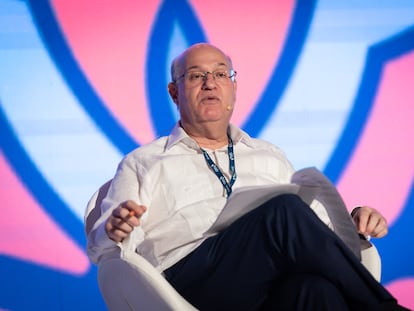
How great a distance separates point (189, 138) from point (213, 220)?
334 millimetres

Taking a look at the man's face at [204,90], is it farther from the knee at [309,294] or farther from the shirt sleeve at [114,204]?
the knee at [309,294]

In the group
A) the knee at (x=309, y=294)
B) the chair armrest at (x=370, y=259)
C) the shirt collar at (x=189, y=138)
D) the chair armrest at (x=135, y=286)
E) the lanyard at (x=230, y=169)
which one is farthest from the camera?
the shirt collar at (x=189, y=138)

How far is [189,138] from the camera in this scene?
2.24m

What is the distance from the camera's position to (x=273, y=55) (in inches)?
118

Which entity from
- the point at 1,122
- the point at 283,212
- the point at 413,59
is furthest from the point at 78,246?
the point at 413,59

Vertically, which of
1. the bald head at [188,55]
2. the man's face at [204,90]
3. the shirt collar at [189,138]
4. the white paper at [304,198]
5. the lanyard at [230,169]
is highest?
the bald head at [188,55]

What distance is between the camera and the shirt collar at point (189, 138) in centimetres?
223

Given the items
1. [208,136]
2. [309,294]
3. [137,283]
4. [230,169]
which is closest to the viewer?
[309,294]

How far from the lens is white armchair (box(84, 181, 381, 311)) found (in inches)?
65.4

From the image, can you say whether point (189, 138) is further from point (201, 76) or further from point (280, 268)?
point (280, 268)

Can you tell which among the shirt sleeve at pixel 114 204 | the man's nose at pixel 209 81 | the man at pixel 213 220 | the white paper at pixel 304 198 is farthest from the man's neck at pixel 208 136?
the white paper at pixel 304 198

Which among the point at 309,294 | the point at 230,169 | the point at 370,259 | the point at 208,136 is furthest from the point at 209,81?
the point at 309,294

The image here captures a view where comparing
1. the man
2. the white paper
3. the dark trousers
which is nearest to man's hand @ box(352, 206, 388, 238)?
the man

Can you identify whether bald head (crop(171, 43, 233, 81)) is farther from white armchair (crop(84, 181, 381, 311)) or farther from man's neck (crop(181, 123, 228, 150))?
white armchair (crop(84, 181, 381, 311))
